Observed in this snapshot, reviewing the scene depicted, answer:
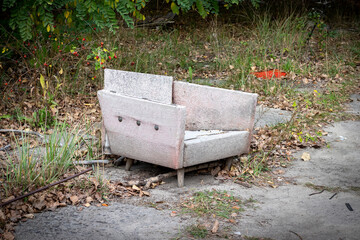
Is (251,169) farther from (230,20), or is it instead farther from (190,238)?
(230,20)

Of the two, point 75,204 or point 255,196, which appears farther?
point 255,196

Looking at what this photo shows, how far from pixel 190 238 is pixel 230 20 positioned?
11284 mm

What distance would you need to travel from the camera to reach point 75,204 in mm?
4297

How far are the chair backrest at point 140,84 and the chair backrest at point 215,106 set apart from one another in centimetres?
14

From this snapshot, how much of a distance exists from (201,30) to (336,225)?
10184 mm

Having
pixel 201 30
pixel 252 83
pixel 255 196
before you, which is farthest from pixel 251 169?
pixel 201 30

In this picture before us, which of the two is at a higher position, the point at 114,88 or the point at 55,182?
the point at 114,88

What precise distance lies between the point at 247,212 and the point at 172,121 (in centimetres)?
123

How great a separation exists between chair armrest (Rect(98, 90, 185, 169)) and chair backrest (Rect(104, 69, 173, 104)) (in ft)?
1.88

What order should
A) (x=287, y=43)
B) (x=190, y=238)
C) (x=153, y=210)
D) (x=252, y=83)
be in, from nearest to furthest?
(x=190, y=238) → (x=153, y=210) → (x=252, y=83) → (x=287, y=43)

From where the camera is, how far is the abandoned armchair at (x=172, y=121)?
4.70 metres

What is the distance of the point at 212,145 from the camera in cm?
501

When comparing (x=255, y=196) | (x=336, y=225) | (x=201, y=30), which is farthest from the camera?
(x=201, y=30)

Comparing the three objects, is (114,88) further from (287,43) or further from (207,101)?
(287,43)
